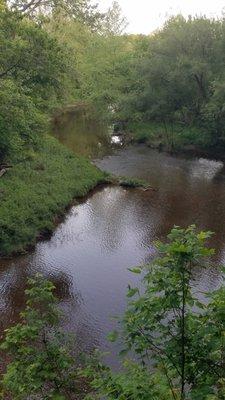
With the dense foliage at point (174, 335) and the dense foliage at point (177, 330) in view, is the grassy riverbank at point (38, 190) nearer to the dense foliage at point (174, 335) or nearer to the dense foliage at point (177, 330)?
the dense foliage at point (174, 335)

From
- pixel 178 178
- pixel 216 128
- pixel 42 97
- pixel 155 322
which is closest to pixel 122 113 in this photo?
pixel 216 128

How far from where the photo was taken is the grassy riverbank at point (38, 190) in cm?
1834

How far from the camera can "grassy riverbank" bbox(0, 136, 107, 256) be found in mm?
18344

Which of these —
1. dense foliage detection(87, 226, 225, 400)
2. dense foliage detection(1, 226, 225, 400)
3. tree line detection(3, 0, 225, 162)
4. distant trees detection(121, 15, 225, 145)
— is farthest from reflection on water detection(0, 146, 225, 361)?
dense foliage detection(87, 226, 225, 400)

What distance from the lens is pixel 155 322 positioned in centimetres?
559

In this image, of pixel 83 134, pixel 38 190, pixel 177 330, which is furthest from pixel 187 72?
pixel 177 330

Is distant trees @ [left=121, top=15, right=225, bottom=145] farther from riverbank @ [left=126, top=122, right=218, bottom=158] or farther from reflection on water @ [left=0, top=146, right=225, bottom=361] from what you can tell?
reflection on water @ [left=0, top=146, right=225, bottom=361]

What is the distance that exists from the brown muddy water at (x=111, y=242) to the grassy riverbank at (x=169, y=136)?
4.56 m

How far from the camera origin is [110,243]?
1942 centimetres

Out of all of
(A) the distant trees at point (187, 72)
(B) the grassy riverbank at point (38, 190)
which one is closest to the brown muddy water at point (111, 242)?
(B) the grassy riverbank at point (38, 190)

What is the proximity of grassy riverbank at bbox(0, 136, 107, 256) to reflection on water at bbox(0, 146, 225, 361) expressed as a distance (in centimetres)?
71

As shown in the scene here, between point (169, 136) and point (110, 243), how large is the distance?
66.9ft

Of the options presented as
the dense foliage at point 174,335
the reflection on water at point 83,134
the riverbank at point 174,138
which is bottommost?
the reflection on water at point 83,134

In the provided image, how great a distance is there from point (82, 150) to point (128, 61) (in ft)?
40.6
